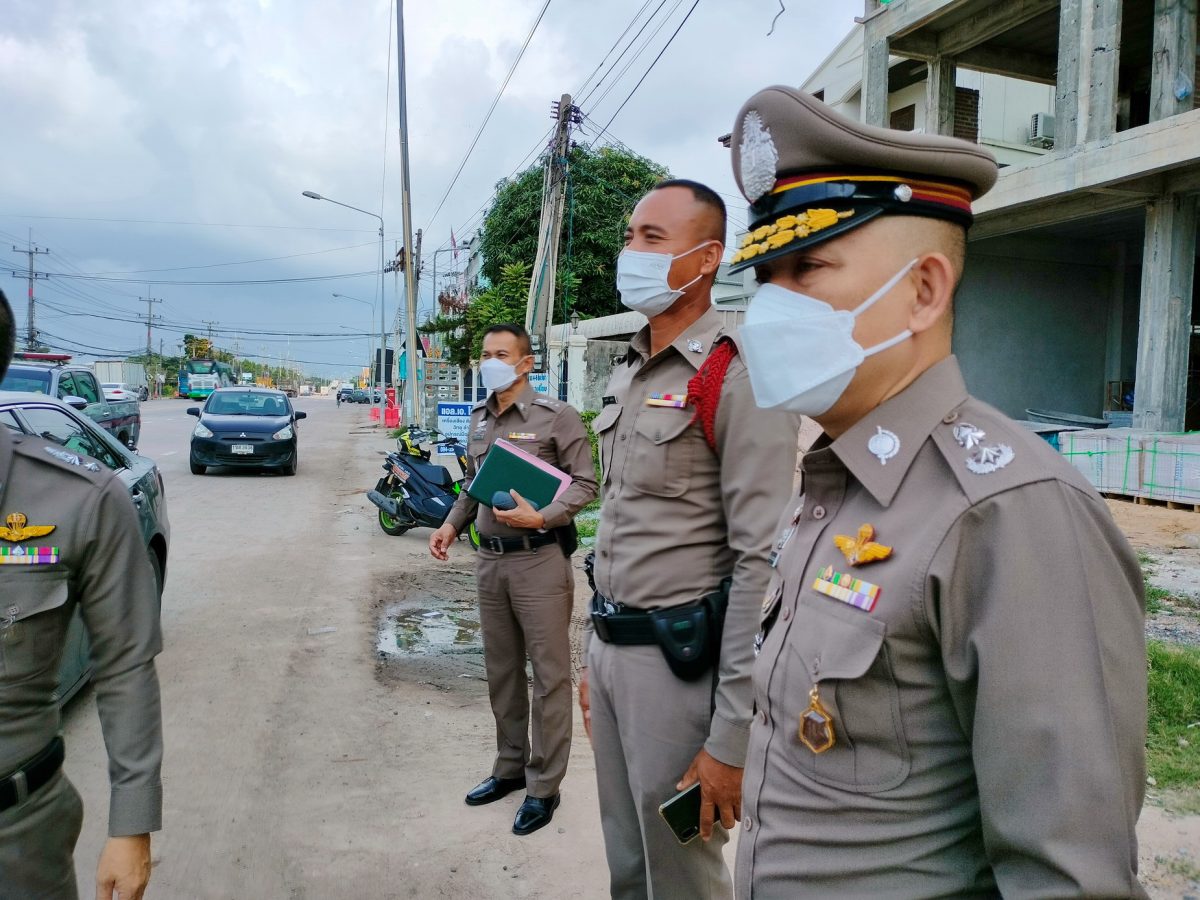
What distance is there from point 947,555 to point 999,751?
0.22 m

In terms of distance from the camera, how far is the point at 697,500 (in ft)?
6.82

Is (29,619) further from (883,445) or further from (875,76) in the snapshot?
(875,76)

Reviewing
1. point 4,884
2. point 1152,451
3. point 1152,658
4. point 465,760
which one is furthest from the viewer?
point 1152,451

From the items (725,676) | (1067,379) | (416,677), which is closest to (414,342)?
(1067,379)

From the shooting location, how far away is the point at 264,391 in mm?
15727

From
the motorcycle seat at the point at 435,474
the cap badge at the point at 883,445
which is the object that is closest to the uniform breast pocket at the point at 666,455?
the cap badge at the point at 883,445

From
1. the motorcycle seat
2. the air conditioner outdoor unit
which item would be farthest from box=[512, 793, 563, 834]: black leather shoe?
the air conditioner outdoor unit

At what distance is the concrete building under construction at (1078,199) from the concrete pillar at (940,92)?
26 mm

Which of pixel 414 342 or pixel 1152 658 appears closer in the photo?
pixel 1152 658

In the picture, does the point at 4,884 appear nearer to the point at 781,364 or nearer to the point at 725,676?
the point at 725,676

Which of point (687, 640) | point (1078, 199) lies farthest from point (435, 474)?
point (1078, 199)

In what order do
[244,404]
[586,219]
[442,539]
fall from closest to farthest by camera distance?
[442,539]
[244,404]
[586,219]

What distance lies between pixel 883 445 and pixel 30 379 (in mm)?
12897

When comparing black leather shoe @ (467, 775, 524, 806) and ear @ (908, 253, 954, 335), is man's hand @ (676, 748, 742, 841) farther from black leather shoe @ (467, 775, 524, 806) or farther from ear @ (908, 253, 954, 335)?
black leather shoe @ (467, 775, 524, 806)
